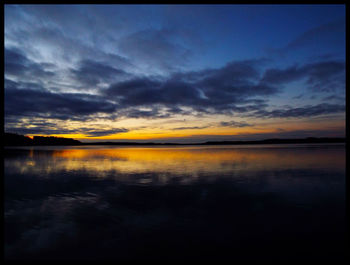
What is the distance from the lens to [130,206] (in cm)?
1160

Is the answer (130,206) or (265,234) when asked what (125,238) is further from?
(265,234)

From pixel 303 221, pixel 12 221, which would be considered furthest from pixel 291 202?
pixel 12 221

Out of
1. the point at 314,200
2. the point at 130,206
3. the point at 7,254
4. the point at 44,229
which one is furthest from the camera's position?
the point at 314,200

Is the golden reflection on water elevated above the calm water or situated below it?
below

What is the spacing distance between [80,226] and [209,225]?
567 cm

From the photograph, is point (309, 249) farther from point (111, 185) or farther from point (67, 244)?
Answer: point (111, 185)

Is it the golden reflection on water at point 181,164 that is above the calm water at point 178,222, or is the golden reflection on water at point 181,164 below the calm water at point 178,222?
below

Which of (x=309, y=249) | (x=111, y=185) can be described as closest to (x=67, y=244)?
(x=309, y=249)

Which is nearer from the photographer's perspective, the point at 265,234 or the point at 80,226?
the point at 265,234

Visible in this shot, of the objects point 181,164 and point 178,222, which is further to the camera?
point 181,164

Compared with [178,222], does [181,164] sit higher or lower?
lower

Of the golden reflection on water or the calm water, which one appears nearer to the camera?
the calm water

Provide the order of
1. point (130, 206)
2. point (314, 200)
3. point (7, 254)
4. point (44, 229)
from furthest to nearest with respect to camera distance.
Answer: point (314, 200) → point (130, 206) → point (44, 229) → point (7, 254)

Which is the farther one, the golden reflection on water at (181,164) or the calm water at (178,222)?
the golden reflection on water at (181,164)
